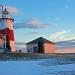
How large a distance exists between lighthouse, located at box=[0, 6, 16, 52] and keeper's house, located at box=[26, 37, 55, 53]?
2573mm

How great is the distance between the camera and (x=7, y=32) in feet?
131

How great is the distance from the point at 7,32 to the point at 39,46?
4.43 meters

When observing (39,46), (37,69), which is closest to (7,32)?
(39,46)

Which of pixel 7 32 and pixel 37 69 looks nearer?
pixel 37 69

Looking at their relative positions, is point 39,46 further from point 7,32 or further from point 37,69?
point 37,69

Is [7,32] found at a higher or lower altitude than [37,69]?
higher

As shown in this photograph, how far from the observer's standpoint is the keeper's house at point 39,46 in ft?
134

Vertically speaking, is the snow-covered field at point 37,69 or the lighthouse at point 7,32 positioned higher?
the lighthouse at point 7,32

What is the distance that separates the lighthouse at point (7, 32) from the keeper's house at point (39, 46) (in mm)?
2573

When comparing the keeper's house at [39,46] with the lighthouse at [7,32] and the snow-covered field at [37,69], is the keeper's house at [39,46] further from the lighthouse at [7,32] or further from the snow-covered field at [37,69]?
the snow-covered field at [37,69]

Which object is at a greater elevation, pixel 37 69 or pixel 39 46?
pixel 39 46

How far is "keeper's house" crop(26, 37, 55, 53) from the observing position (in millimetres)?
40844

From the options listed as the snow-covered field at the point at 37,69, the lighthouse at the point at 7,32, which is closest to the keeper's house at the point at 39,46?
the lighthouse at the point at 7,32

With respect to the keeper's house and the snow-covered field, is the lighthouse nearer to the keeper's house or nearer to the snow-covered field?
the keeper's house
